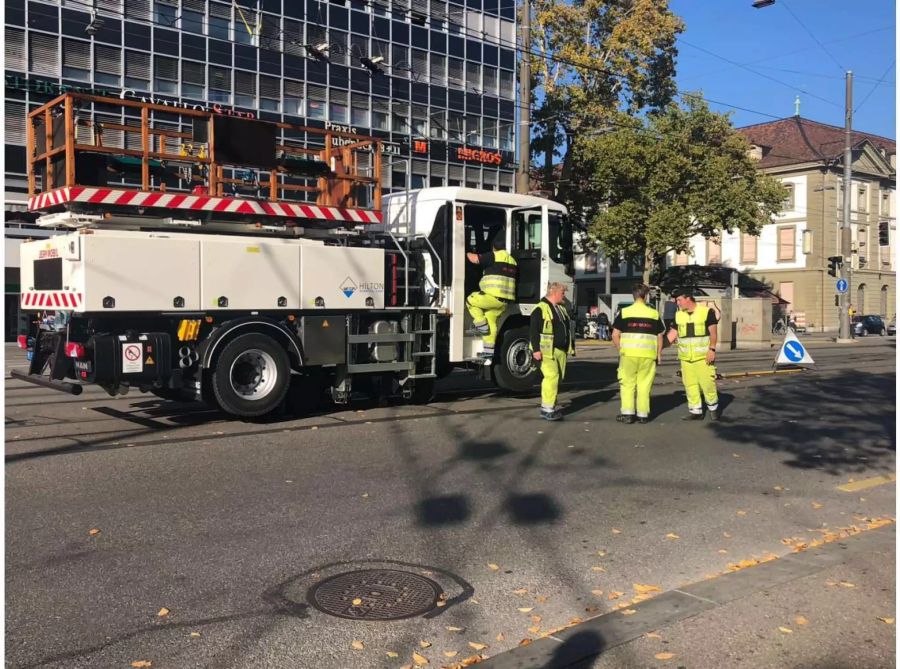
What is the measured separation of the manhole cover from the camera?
4098 millimetres

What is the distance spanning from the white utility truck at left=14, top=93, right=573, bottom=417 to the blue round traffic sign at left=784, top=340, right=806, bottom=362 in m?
7.34

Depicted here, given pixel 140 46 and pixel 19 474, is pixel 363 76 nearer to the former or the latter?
pixel 140 46

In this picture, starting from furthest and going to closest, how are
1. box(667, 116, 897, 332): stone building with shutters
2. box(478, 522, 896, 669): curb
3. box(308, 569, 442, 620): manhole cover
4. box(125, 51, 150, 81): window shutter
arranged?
1. box(667, 116, 897, 332): stone building with shutters
2. box(125, 51, 150, 81): window shutter
3. box(308, 569, 442, 620): manhole cover
4. box(478, 522, 896, 669): curb

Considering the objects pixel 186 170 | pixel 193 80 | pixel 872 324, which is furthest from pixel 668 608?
pixel 872 324

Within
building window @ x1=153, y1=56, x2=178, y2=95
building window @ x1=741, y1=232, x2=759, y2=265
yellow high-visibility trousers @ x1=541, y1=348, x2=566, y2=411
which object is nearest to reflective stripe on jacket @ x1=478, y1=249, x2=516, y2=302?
yellow high-visibility trousers @ x1=541, y1=348, x2=566, y2=411

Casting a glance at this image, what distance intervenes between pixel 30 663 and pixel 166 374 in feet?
17.6

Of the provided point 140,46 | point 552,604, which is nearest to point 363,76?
point 140,46

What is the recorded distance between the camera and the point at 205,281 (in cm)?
879

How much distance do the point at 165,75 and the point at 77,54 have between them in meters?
2.87

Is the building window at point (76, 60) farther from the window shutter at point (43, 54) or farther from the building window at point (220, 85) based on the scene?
the building window at point (220, 85)

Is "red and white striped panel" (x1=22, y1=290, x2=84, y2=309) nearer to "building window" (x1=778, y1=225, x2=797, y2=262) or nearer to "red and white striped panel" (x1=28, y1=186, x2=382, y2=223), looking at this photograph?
"red and white striped panel" (x1=28, y1=186, x2=382, y2=223)

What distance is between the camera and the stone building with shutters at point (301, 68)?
27656 mm

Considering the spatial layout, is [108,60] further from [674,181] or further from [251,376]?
[251,376]

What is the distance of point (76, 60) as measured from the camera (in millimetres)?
28141
